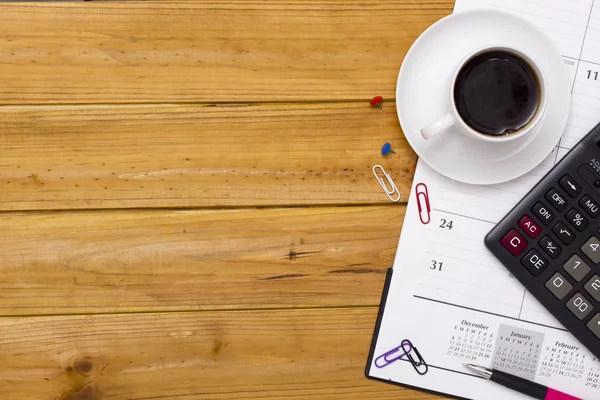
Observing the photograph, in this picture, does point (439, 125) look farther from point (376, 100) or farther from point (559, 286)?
point (559, 286)

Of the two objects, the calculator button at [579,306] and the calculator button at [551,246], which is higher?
the calculator button at [551,246]

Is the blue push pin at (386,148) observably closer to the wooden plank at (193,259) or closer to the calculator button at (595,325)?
the wooden plank at (193,259)

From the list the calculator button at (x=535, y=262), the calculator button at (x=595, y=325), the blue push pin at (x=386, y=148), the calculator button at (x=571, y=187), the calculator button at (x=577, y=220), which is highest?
the blue push pin at (x=386, y=148)

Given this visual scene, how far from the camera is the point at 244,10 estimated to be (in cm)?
66

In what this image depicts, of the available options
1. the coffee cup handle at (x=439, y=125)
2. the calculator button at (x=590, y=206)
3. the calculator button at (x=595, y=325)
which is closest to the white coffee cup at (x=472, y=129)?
the coffee cup handle at (x=439, y=125)

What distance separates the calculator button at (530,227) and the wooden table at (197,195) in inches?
4.9

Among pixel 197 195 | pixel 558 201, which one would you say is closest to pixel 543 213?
pixel 558 201

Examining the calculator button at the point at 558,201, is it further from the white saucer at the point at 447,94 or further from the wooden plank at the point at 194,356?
the wooden plank at the point at 194,356

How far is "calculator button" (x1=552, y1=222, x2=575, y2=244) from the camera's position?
0.65 meters

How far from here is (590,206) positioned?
0.64m

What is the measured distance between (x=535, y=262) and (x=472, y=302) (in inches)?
3.1

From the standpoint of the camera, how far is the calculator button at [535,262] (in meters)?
0.65

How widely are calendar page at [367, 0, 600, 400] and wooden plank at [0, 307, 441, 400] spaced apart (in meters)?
0.03

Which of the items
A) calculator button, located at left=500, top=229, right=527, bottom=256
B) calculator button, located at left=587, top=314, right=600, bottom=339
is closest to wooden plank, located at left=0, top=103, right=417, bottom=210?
calculator button, located at left=500, top=229, right=527, bottom=256
